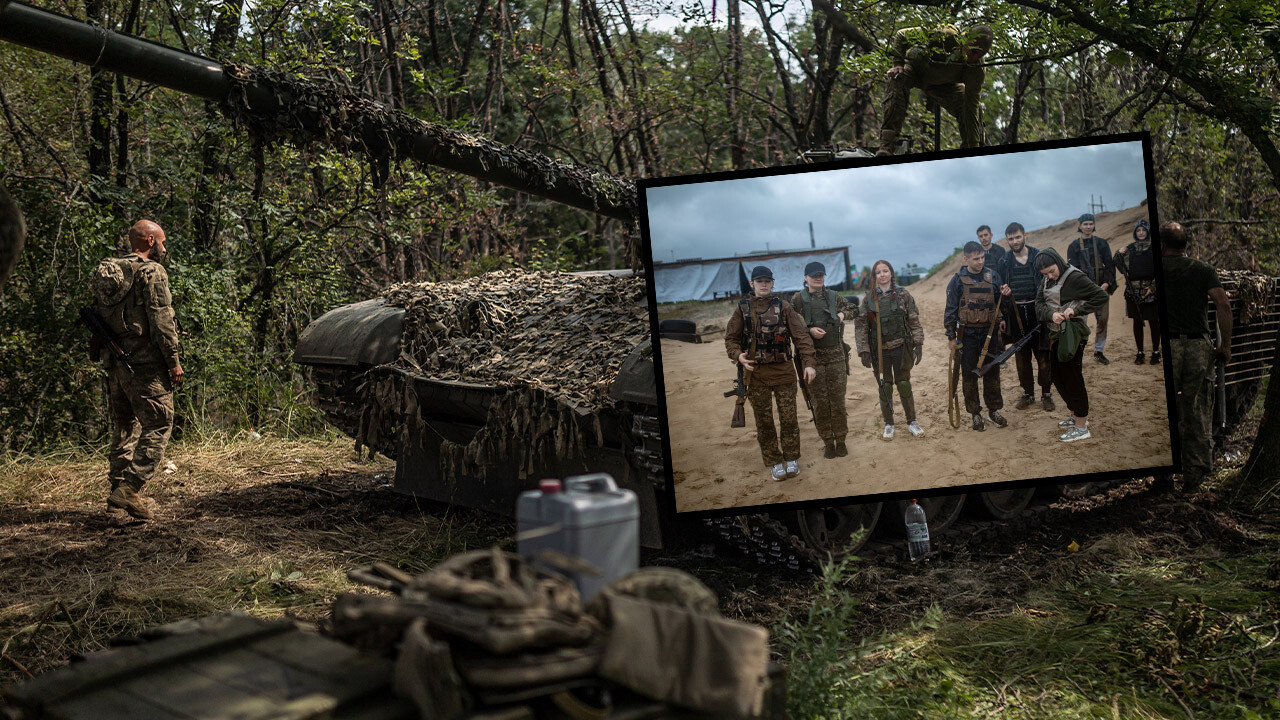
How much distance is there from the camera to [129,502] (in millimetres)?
7242

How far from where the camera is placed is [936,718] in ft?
12.9

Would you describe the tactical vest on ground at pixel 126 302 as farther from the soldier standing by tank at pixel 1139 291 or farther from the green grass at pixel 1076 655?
the soldier standing by tank at pixel 1139 291

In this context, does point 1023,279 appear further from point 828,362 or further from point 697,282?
point 697,282

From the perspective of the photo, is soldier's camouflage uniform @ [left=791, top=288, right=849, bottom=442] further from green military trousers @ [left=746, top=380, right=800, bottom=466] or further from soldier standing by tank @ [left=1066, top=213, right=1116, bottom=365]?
soldier standing by tank @ [left=1066, top=213, right=1116, bottom=365]

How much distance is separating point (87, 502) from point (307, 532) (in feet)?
7.21

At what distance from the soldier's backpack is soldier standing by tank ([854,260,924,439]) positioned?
1.10 meters

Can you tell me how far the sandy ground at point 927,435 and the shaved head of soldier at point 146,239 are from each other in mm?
4537

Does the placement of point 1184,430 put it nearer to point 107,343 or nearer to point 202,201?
point 107,343

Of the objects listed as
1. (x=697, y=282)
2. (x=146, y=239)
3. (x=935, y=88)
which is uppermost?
(x=935, y=88)

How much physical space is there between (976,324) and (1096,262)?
0.70 meters

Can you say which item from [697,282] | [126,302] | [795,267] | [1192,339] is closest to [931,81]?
[1192,339]

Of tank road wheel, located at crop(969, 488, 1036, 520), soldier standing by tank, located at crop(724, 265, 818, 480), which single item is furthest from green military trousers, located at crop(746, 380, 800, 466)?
tank road wheel, located at crop(969, 488, 1036, 520)

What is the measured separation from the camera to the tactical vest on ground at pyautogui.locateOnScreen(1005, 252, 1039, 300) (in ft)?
16.4

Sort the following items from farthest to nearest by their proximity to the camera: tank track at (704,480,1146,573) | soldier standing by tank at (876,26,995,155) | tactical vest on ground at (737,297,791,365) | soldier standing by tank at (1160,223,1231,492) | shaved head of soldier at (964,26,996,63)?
soldier standing by tank at (876,26,995,155)
shaved head of soldier at (964,26,996,63)
soldier standing by tank at (1160,223,1231,492)
tank track at (704,480,1146,573)
tactical vest on ground at (737,297,791,365)
